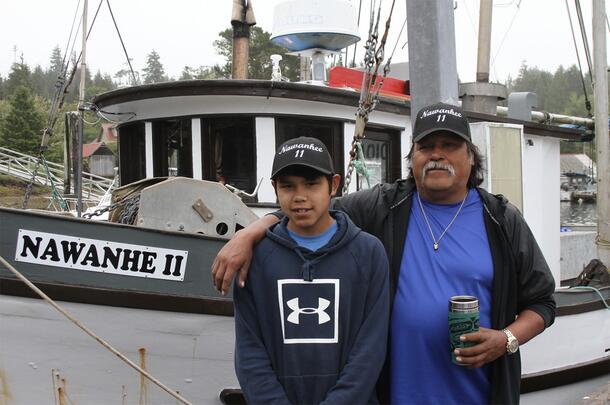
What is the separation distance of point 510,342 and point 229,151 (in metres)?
3.97

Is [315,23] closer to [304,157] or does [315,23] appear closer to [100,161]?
[304,157]

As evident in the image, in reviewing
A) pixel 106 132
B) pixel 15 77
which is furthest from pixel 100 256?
pixel 15 77

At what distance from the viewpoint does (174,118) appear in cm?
591

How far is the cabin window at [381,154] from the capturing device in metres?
6.00

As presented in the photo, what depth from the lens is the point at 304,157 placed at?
206cm

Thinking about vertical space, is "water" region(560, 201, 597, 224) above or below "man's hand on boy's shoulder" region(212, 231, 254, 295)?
below

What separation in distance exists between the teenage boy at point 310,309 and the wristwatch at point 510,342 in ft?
1.32

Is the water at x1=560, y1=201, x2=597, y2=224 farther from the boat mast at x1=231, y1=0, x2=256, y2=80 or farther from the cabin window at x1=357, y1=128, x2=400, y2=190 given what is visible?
the cabin window at x1=357, y1=128, x2=400, y2=190

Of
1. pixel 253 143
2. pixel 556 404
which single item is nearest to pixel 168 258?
pixel 253 143

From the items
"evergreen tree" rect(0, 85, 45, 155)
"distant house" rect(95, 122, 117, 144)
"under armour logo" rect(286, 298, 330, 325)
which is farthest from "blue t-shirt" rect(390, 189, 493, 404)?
"evergreen tree" rect(0, 85, 45, 155)

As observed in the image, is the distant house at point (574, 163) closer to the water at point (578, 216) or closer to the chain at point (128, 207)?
the water at point (578, 216)

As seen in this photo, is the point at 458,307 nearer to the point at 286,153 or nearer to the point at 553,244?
the point at 286,153

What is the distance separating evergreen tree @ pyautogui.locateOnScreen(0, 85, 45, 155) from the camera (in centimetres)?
3519

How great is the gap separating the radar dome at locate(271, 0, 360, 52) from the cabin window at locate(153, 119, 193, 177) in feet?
6.62
